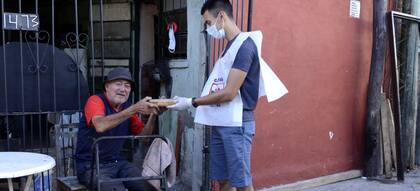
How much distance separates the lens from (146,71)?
5184 mm

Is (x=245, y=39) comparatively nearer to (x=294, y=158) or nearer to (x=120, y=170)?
(x=120, y=170)

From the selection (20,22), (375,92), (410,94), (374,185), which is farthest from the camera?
(410,94)

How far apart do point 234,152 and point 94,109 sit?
3.36 ft

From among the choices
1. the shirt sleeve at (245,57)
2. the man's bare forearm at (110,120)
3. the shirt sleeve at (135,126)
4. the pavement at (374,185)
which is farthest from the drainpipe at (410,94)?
the man's bare forearm at (110,120)

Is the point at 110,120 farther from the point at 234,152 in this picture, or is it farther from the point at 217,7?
the point at 217,7

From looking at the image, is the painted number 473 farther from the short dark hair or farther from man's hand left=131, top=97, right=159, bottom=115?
the short dark hair

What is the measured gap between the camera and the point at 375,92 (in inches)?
223

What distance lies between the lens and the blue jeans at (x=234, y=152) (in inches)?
126

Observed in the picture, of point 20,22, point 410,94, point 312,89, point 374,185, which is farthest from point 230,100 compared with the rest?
point 410,94

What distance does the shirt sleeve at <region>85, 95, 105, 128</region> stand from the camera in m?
3.35

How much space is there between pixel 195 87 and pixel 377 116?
250 centimetres

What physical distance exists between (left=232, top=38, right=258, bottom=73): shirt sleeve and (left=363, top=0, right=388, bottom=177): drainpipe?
2941 millimetres

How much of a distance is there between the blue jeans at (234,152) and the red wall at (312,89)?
4.72 ft

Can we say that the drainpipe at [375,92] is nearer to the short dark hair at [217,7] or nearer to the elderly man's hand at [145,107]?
the short dark hair at [217,7]
